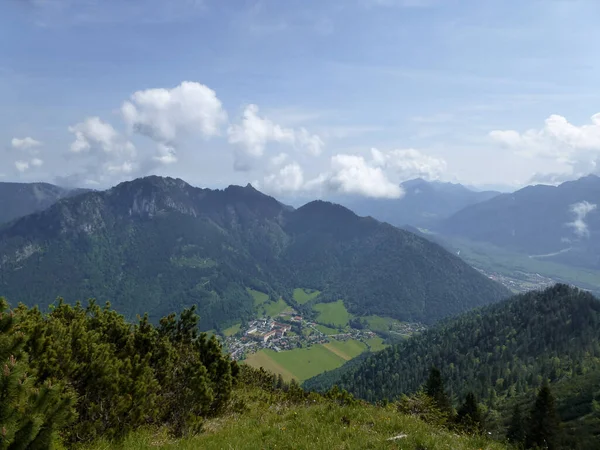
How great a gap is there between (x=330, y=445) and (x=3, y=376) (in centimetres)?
978

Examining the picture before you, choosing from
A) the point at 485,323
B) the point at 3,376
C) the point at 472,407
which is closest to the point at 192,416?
the point at 3,376

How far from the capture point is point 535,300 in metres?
199

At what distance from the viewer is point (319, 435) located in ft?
42.8

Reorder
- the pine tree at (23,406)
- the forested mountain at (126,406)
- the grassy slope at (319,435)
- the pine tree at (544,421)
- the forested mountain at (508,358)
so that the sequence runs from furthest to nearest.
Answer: the forested mountain at (508,358)
the pine tree at (544,421)
the grassy slope at (319,435)
the forested mountain at (126,406)
the pine tree at (23,406)

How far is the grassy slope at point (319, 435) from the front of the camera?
39.5ft

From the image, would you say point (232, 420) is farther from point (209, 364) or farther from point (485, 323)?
point (485, 323)

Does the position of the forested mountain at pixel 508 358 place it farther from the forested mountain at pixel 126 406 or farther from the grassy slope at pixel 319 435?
the forested mountain at pixel 126 406

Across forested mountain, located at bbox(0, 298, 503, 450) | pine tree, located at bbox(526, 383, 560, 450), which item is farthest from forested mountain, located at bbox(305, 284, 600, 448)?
forested mountain, located at bbox(0, 298, 503, 450)

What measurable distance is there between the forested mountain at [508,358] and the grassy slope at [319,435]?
107m

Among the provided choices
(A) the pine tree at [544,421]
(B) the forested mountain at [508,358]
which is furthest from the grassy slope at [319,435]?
(B) the forested mountain at [508,358]

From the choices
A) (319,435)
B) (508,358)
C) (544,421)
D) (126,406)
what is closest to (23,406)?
(126,406)

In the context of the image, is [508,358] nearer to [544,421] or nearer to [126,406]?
[544,421]

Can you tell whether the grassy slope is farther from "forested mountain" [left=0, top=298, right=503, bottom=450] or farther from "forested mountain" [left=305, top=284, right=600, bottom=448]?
"forested mountain" [left=305, top=284, right=600, bottom=448]

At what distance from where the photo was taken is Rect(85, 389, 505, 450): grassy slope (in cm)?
1205
